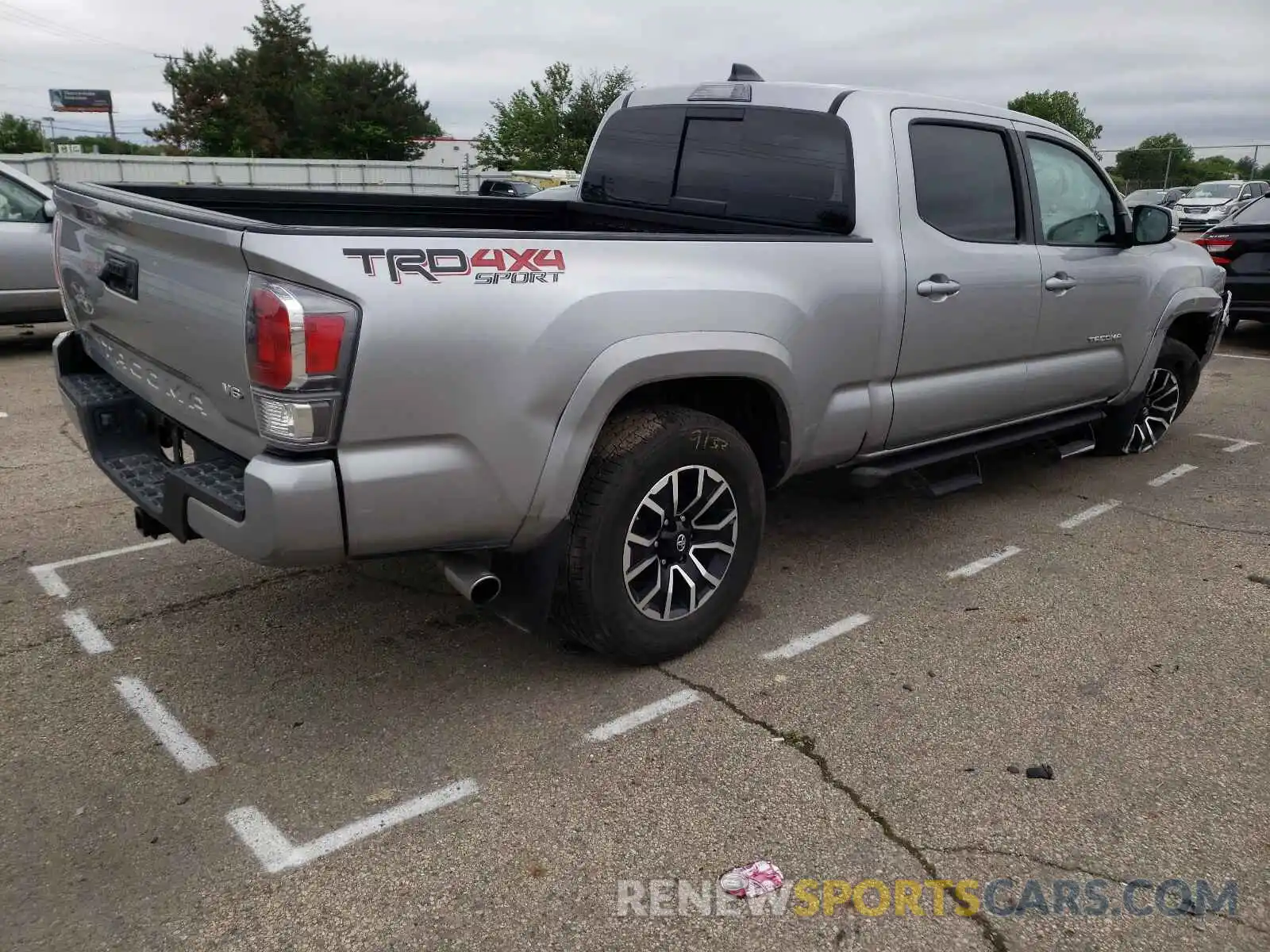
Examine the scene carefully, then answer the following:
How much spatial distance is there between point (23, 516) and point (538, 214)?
9.42ft

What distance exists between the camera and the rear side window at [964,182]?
397 centimetres

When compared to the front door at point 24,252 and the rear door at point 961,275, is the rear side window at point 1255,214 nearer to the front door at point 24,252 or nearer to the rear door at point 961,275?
the rear door at point 961,275

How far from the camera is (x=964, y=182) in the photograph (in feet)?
13.7

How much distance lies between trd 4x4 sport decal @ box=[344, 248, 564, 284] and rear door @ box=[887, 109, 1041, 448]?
1.69m

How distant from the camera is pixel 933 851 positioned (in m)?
2.52

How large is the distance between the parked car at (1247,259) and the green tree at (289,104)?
181ft

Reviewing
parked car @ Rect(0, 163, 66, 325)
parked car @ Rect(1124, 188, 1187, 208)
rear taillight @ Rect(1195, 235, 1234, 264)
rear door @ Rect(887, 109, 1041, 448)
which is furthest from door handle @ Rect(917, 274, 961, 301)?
parked car @ Rect(1124, 188, 1187, 208)

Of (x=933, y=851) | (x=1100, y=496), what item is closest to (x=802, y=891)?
(x=933, y=851)

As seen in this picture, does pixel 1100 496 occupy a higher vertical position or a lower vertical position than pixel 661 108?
lower

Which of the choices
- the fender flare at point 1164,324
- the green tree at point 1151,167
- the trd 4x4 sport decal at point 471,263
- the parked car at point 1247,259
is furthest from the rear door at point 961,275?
the green tree at point 1151,167

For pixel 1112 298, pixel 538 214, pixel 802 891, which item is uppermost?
pixel 538 214

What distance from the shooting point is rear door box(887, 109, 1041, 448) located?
12.8 ft

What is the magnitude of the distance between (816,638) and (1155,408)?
3641mm

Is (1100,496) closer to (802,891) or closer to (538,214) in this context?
(538,214)
